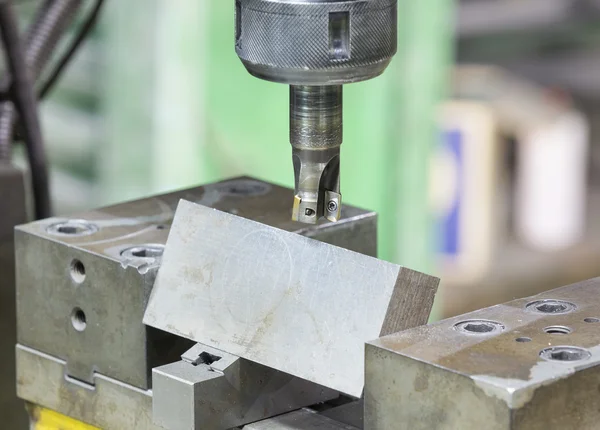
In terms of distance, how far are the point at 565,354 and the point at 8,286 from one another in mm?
733

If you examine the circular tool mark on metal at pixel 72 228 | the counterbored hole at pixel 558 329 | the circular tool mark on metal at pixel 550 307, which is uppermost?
the circular tool mark on metal at pixel 72 228

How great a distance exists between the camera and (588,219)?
15.9ft

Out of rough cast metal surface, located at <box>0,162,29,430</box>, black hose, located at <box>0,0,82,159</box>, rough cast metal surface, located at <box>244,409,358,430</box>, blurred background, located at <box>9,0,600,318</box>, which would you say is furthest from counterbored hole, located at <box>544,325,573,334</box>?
blurred background, located at <box>9,0,600,318</box>

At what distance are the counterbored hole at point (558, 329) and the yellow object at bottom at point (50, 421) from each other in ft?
1.38

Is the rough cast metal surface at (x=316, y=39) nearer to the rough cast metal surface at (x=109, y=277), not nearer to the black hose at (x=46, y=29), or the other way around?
the rough cast metal surface at (x=109, y=277)

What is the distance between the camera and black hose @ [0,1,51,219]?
1613mm

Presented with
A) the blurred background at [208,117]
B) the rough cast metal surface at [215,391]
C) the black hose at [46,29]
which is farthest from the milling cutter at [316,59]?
the blurred background at [208,117]

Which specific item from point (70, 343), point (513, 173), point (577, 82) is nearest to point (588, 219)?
point (513, 173)

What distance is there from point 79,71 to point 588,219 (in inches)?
95.1

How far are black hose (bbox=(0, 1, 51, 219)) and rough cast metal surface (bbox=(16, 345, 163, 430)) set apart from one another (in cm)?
44

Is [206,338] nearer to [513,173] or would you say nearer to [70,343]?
[70,343]

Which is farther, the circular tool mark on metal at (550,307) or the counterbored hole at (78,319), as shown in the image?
the counterbored hole at (78,319)

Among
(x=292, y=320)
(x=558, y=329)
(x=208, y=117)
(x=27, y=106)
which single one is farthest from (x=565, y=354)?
(x=208, y=117)

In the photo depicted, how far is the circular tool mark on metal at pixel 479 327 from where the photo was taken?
0.95m
